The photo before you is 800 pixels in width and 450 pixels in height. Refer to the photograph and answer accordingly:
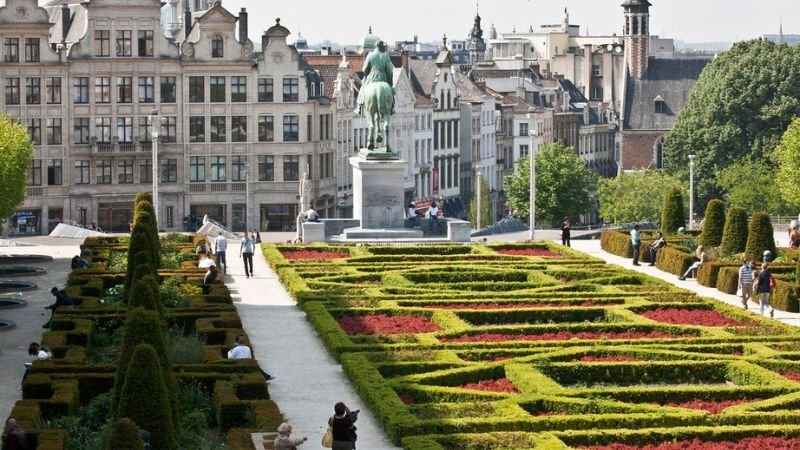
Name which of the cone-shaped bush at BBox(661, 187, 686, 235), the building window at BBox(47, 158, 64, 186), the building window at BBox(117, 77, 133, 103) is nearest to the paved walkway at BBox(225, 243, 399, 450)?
the cone-shaped bush at BBox(661, 187, 686, 235)

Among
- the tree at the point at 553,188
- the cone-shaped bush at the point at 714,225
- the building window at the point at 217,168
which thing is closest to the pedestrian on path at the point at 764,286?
the cone-shaped bush at the point at 714,225

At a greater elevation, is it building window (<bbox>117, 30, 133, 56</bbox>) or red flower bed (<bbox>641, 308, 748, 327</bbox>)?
building window (<bbox>117, 30, 133, 56</bbox>)

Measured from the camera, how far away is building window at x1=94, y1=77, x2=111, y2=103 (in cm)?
10419

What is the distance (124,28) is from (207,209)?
32.4 feet

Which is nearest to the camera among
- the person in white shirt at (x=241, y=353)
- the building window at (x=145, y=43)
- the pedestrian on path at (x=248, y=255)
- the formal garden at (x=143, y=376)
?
the formal garden at (x=143, y=376)

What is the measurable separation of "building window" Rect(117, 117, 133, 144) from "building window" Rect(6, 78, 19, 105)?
540 cm

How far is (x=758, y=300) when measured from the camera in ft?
182

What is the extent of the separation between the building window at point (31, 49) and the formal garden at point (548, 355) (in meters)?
40.6

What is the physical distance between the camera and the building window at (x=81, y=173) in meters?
104

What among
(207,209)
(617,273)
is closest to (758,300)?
(617,273)

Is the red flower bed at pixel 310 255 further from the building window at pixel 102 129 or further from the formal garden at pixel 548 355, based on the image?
the building window at pixel 102 129

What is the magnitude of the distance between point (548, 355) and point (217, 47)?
215 feet

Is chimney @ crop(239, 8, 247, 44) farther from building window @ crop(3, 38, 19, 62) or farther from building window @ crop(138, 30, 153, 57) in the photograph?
building window @ crop(3, 38, 19, 62)

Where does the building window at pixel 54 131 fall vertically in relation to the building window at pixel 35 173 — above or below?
above
